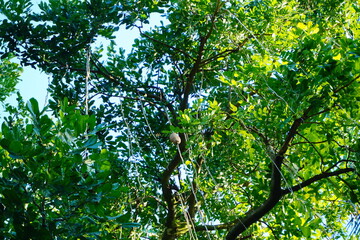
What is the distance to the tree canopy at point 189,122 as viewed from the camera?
5.02ft

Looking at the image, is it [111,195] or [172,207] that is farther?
[172,207]

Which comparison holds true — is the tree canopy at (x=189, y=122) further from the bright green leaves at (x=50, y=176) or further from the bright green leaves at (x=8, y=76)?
the bright green leaves at (x=8, y=76)

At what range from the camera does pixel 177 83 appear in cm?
369

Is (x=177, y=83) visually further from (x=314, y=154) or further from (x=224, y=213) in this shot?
(x=314, y=154)

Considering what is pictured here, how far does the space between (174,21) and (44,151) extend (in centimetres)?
182

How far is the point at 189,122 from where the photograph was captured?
2.39 metres

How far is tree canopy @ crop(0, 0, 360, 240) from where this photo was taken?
1531 millimetres

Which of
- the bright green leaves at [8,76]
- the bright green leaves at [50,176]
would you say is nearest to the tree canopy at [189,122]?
the bright green leaves at [50,176]

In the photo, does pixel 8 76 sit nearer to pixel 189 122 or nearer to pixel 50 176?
pixel 189 122

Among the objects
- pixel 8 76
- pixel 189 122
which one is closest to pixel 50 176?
pixel 189 122

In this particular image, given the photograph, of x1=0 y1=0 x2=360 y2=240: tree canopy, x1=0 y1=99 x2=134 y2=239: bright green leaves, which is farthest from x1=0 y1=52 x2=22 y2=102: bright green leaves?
x1=0 y1=99 x2=134 y2=239: bright green leaves

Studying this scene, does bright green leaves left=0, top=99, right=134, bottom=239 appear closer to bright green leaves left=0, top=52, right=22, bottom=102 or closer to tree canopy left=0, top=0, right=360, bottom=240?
tree canopy left=0, top=0, right=360, bottom=240

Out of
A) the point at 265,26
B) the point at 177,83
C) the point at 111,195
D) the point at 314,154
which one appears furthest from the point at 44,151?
the point at 177,83

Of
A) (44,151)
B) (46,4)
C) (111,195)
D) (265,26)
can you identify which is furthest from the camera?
(265,26)
